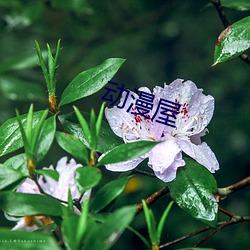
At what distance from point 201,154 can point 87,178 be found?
0.34 m

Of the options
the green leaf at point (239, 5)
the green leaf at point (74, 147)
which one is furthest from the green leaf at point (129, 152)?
the green leaf at point (239, 5)

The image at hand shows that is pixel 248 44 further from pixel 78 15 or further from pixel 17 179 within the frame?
pixel 78 15

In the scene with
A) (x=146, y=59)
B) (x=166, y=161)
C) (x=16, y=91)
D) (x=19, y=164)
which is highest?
(x=19, y=164)

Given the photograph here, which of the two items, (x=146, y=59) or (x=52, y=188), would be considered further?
(x=146, y=59)

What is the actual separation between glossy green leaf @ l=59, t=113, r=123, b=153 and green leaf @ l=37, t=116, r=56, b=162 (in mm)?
123

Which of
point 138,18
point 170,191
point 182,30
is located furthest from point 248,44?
point 182,30

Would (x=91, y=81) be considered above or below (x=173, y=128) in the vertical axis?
above

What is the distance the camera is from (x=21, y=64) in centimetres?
207

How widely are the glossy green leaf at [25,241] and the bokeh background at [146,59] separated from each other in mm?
1326

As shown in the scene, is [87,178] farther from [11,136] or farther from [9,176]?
[11,136]

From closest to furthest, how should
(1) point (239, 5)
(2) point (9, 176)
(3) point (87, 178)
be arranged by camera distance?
1. (3) point (87, 178)
2. (2) point (9, 176)
3. (1) point (239, 5)

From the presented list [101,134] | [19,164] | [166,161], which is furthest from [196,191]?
[19,164]

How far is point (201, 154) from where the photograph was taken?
121cm

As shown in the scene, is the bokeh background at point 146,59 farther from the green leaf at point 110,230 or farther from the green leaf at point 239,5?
the green leaf at point 110,230
